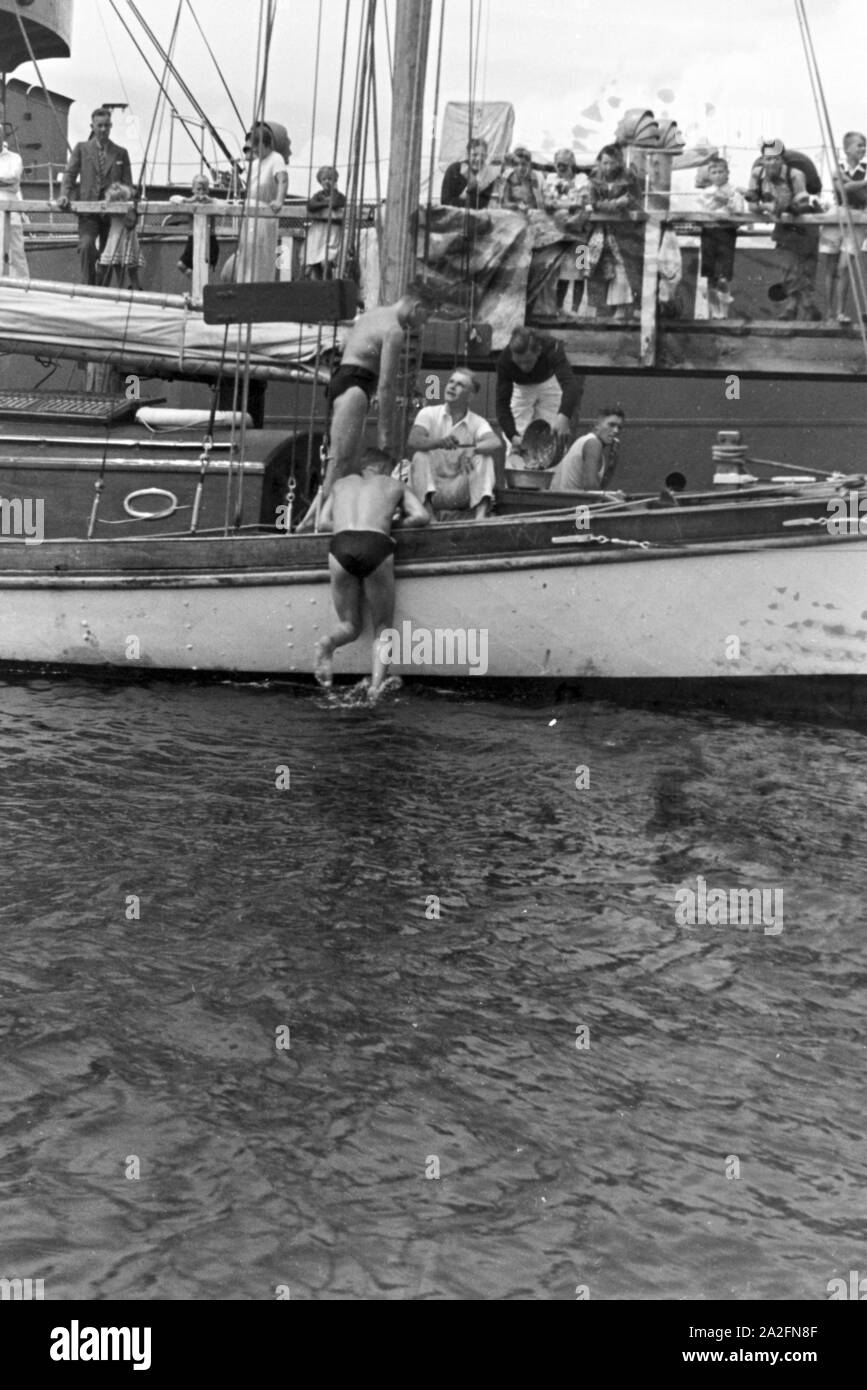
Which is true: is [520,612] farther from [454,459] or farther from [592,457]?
[592,457]

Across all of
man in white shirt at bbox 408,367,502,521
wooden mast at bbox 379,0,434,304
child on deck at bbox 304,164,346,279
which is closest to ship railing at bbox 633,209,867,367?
child on deck at bbox 304,164,346,279

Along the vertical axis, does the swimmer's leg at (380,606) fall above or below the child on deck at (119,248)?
below

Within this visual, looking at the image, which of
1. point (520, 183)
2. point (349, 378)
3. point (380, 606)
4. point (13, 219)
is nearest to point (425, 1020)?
point (380, 606)

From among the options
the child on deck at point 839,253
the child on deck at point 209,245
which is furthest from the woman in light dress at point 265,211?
the child on deck at point 839,253

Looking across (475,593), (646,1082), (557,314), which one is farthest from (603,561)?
(646,1082)

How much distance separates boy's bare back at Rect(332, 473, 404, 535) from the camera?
11.9m

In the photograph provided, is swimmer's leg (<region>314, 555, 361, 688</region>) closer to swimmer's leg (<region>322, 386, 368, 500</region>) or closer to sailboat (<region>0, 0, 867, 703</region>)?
sailboat (<region>0, 0, 867, 703</region>)

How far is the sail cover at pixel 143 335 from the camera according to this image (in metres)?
13.6

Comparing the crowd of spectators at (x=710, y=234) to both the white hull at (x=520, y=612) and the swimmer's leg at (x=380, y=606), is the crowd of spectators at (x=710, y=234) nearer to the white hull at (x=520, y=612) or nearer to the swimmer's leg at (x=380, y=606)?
the white hull at (x=520, y=612)

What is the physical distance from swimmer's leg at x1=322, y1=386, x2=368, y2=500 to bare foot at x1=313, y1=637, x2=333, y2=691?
1111 mm

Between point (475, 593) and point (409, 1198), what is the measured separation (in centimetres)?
710

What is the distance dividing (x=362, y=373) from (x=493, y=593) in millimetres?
1947
